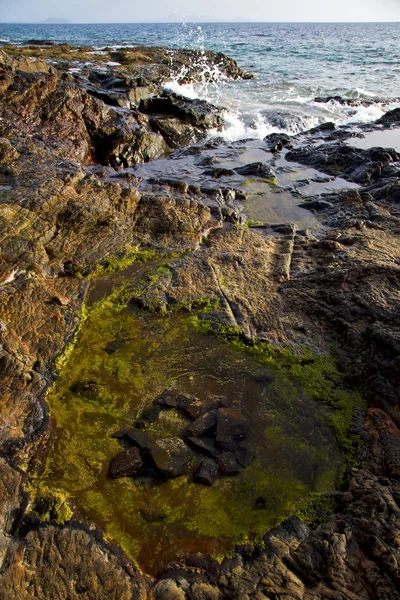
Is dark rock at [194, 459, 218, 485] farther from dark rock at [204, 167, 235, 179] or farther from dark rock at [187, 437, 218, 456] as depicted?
dark rock at [204, 167, 235, 179]

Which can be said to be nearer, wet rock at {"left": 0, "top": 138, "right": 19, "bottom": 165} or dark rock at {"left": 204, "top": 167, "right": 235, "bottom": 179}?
wet rock at {"left": 0, "top": 138, "right": 19, "bottom": 165}

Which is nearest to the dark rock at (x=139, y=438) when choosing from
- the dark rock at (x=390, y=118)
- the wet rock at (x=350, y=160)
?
the wet rock at (x=350, y=160)

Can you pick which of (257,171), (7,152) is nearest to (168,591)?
(7,152)

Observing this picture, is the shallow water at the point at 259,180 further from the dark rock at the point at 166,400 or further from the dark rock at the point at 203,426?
the dark rock at the point at 203,426

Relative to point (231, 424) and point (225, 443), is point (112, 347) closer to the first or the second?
point (231, 424)

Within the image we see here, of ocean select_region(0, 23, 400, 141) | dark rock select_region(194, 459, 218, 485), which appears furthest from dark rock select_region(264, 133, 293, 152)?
dark rock select_region(194, 459, 218, 485)

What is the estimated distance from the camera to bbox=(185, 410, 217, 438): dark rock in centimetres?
454

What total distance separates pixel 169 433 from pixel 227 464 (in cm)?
Answer: 81

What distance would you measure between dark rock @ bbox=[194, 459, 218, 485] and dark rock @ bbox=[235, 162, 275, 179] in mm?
10141

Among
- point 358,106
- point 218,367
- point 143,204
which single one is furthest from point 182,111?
point 218,367

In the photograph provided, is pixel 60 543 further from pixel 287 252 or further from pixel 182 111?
pixel 182 111

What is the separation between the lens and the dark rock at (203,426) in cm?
454

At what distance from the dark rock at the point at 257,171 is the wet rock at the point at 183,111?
16.4ft

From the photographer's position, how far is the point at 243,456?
14.3 ft
